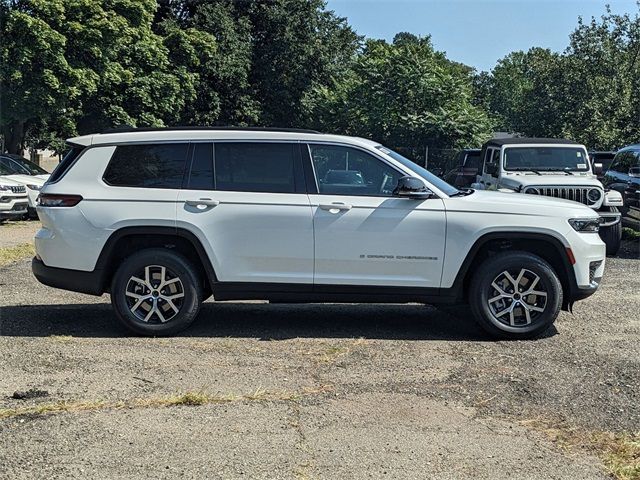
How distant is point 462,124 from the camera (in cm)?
3025

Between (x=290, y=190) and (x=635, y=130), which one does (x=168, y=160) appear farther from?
(x=635, y=130)

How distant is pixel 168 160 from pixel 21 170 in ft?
42.6

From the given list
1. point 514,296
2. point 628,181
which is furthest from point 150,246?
point 628,181

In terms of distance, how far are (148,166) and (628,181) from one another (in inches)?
401

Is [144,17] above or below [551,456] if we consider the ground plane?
above

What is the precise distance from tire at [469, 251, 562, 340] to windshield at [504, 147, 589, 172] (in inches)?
271

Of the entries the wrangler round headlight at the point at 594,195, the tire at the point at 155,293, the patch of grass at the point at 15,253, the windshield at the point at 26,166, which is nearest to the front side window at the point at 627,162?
the wrangler round headlight at the point at 594,195

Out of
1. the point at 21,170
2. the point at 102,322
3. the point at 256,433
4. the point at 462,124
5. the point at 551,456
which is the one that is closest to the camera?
the point at 551,456

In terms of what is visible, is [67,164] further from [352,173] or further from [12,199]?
[12,199]

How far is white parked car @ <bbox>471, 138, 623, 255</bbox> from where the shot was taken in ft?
41.1

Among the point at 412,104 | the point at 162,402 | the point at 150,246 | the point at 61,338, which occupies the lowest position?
the point at 61,338

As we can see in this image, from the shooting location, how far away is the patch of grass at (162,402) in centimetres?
494

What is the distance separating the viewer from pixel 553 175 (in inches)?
518

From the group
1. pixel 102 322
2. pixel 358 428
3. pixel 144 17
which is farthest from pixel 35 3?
pixel 358 428
